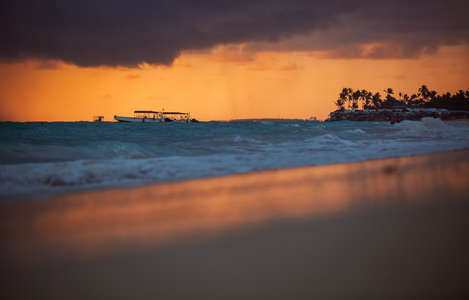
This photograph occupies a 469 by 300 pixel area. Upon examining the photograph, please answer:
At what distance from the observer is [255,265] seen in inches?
109

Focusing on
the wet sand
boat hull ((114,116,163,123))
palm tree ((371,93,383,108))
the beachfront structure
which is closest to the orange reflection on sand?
the wet sand

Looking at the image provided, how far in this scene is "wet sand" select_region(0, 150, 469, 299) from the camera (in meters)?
2.48

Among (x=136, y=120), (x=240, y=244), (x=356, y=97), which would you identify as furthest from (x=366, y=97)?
(x=240, y=244)

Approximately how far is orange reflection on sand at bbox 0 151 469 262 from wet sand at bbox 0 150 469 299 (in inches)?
0.8

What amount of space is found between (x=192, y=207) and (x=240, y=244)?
1.58 meters

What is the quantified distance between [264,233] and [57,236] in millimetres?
1982

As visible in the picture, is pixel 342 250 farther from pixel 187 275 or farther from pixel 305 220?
pixel 187 275

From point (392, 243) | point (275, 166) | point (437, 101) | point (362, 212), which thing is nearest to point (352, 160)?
point (275, 166)

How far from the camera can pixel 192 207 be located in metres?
4.70

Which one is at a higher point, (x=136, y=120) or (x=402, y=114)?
(x=136, y=120)

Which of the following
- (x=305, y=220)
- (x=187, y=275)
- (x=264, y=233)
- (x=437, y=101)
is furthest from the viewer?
(x=437, y=101)

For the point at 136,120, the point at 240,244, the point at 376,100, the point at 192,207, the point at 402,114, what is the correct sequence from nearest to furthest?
1. the point at 240,244
2. the point at 192,207
3. the point at 136,120
4. the point at 402,114
5. the point at 376,100

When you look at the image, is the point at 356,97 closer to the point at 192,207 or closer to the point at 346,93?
the point at 346,93

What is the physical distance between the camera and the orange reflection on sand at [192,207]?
11.2 feet
